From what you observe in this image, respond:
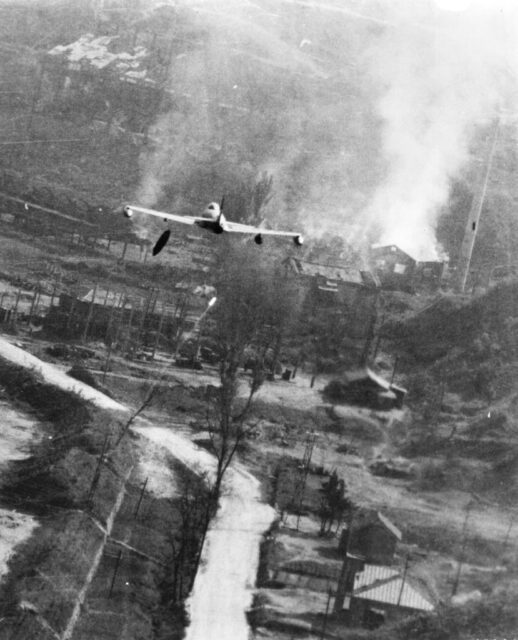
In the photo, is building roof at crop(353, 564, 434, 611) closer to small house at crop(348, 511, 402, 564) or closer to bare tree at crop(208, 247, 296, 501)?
small house at crop(348, 511, 402, 564)

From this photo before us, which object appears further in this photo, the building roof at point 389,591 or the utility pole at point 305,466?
the utility pole at point 305,466

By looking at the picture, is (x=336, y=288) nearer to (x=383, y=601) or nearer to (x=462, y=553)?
(x=462, y=553)

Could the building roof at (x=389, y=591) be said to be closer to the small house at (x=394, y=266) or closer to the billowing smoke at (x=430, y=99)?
the small house at (x=394, y=266)

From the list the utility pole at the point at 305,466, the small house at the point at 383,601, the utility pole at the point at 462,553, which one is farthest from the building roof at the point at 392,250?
the small house at the point at 383,601

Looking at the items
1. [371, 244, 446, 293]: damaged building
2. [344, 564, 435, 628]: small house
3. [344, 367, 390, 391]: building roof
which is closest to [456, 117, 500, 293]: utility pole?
[371, 244, 446, 293]: damaged building

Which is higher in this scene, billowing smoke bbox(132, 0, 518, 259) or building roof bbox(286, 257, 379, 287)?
billowing smoke bbox(132, 0, 518, 259)

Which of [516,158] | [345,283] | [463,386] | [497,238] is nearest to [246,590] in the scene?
[463,386]
